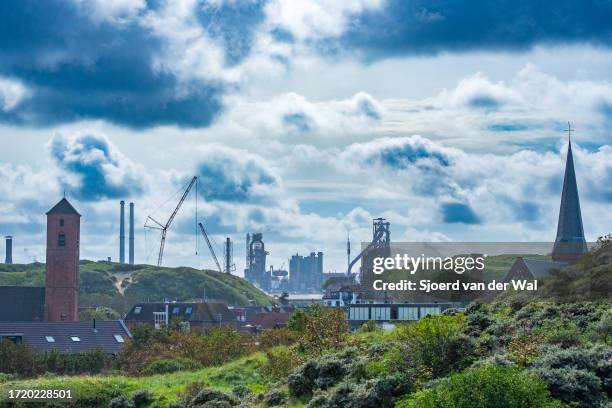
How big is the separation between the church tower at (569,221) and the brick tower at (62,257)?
2147 inches

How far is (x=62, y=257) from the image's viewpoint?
118812mm

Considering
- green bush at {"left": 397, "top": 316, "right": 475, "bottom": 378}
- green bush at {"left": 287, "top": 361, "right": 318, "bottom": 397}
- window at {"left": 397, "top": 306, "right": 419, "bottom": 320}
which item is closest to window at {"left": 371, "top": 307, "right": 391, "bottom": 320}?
window at {"left": 397, "top": 306, "right": 419, "bottom": 320}

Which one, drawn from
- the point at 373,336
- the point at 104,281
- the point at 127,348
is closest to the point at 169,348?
the point at 127,348

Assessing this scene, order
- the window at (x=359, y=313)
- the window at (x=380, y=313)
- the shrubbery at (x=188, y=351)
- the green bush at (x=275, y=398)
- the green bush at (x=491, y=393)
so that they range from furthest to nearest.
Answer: the window at (x=359, y=313)
the window at (x=380, y=313)
the shrubbery at (x=188, y=351)
the green bush at (x=275, y=398)
the green bush at (x=491, y=393)

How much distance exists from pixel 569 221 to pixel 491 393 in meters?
83.6

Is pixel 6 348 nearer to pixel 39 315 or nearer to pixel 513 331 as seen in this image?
pixel 513 331

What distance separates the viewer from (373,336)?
145ft

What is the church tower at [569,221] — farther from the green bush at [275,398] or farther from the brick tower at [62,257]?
the green bush at [275,398]

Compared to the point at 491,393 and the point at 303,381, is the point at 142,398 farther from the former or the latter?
the point at 491,393

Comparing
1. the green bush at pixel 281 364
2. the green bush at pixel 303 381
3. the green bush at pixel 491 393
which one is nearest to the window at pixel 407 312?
the green bush at pixel 281 364

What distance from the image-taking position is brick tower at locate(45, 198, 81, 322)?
117894 millimetres

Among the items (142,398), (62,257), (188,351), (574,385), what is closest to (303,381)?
(142,398)

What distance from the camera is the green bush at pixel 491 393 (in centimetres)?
2300

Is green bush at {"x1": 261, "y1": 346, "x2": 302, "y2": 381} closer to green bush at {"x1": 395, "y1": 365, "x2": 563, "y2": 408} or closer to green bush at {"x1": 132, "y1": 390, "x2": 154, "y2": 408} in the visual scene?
green bush at {"x1": 132, "y1": 390, "x2": 154, "y2": 408}
